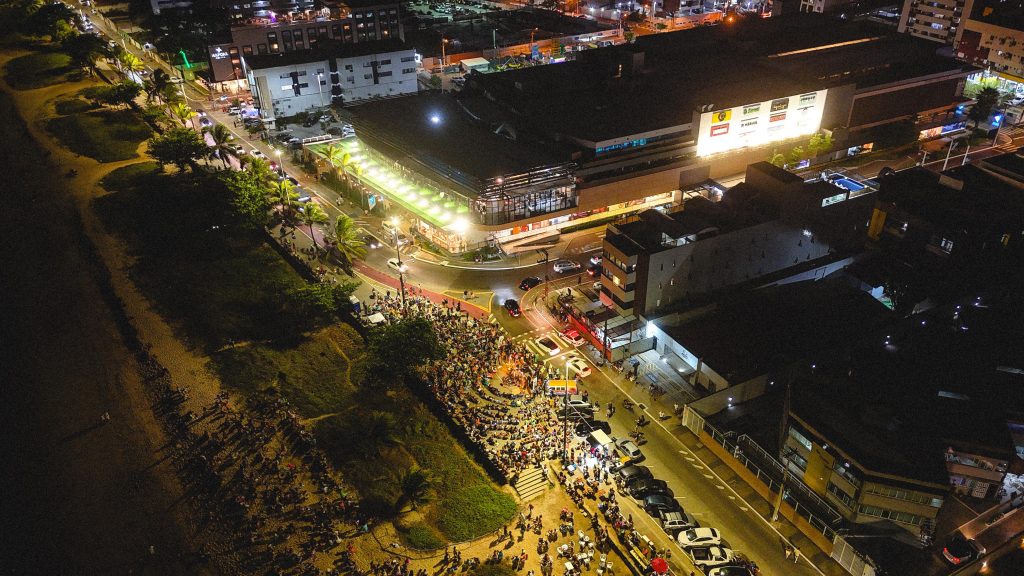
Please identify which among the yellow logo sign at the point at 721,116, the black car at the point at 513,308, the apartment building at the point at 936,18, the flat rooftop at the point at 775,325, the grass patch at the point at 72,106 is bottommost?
the black car at the point at 513,308

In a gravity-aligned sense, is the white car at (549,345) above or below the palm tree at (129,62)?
below

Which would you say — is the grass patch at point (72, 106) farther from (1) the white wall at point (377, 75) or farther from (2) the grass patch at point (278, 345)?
(1) the white wall at point (377, 75)

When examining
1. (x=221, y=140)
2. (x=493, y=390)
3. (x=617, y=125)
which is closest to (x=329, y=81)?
(x=221, y=140)

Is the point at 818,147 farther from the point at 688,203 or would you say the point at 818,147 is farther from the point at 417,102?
the point at 417,102

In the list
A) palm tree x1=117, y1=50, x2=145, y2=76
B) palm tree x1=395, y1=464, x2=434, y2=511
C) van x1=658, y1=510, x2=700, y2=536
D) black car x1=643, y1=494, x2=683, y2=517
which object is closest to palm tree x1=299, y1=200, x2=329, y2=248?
palm tree x1=395, y1=464, x2=434, y2=511

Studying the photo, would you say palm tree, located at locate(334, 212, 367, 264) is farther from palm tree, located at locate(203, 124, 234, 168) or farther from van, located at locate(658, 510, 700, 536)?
van, located at locate(658, 510, 700, 536)

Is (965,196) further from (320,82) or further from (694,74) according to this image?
(320,82)

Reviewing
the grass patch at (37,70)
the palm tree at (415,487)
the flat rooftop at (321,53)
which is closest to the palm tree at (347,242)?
the palm tree at (415,487)
